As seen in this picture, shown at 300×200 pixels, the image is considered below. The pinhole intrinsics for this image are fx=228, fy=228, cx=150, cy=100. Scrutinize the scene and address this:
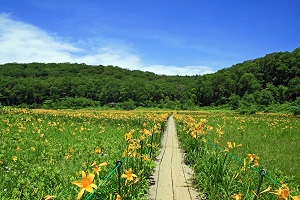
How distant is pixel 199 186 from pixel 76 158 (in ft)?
11.3

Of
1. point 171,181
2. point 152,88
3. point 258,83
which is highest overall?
point 258,83

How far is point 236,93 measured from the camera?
292 feet

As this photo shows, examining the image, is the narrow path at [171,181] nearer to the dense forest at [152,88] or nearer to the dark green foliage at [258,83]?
the dense forest at [152,88]

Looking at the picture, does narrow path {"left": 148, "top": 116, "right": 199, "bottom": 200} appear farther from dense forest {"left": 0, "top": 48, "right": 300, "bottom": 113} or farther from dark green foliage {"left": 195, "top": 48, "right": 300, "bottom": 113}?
dark green foliage {"left": 195, "top": 48, "right": 300, "bottom": 113}

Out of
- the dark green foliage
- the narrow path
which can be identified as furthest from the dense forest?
the narrow path

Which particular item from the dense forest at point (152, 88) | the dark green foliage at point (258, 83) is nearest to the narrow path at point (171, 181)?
the dense forest at point (152, 88)

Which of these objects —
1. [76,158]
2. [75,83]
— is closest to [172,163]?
[76,158]

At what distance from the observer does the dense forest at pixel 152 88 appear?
7300cm

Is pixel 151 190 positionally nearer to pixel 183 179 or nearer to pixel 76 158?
pixel 183 179

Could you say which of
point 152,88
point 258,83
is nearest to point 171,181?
point 258,83

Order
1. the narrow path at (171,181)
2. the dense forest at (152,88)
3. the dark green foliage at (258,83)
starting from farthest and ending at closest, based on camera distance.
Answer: the dense forest at (152,88) < the dark green foliage at (258,83) < the narrow path at (171,181)

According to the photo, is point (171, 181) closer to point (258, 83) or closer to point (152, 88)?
point (258, 83)

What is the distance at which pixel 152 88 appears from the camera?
107125 millimetres

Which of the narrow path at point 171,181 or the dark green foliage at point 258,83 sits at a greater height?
the dark green foliage at point 258,83
